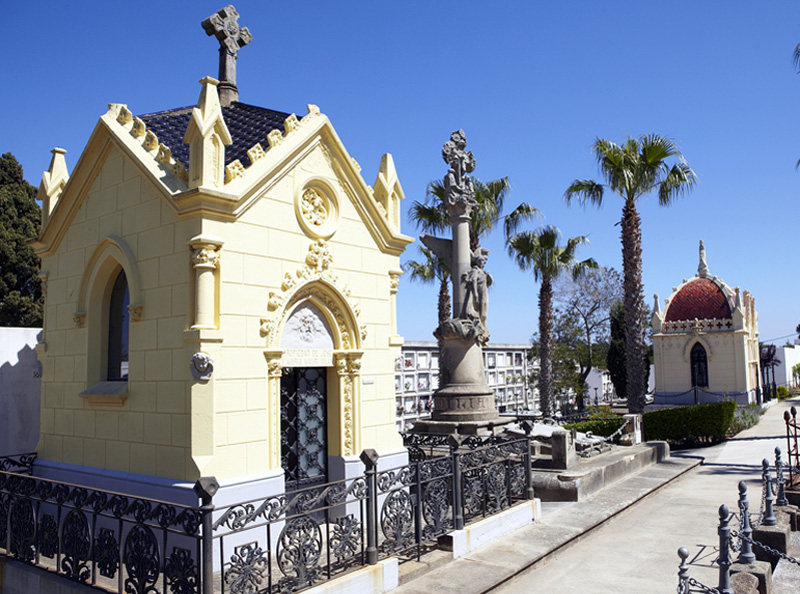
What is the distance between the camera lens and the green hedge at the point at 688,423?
2150 centimetres

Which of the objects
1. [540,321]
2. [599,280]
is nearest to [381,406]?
[540,321]

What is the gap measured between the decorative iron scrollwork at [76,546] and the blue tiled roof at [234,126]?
439 centimetres

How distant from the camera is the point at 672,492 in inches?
521

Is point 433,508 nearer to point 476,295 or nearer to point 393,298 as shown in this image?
point 393,298

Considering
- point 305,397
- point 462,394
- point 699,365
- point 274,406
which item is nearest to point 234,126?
point 305,397

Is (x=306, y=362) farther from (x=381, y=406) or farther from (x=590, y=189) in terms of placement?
(x=590, y=189)

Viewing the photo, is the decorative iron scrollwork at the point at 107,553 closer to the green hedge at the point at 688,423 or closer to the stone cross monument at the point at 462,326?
the stone cross monument at the point at 462,326

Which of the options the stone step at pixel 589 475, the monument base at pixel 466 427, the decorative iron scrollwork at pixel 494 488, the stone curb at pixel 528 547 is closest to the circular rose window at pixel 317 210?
the decorative iron scrollwork at pixel 494 488

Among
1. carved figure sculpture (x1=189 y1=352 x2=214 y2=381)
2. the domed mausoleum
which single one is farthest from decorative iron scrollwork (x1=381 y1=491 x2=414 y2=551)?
the domed mausoleum

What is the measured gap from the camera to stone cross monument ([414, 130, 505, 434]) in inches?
551

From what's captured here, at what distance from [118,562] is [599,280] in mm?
36861

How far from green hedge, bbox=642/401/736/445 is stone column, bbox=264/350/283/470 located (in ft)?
56.5

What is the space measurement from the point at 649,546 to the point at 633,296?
40.8 ft

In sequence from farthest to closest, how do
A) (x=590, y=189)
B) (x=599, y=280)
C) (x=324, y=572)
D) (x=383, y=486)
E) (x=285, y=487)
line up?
(x=599, y=280) < (x=590, y=189) < (x=285, y=487) < (x=383, y=486) < (x=324, y=572)
